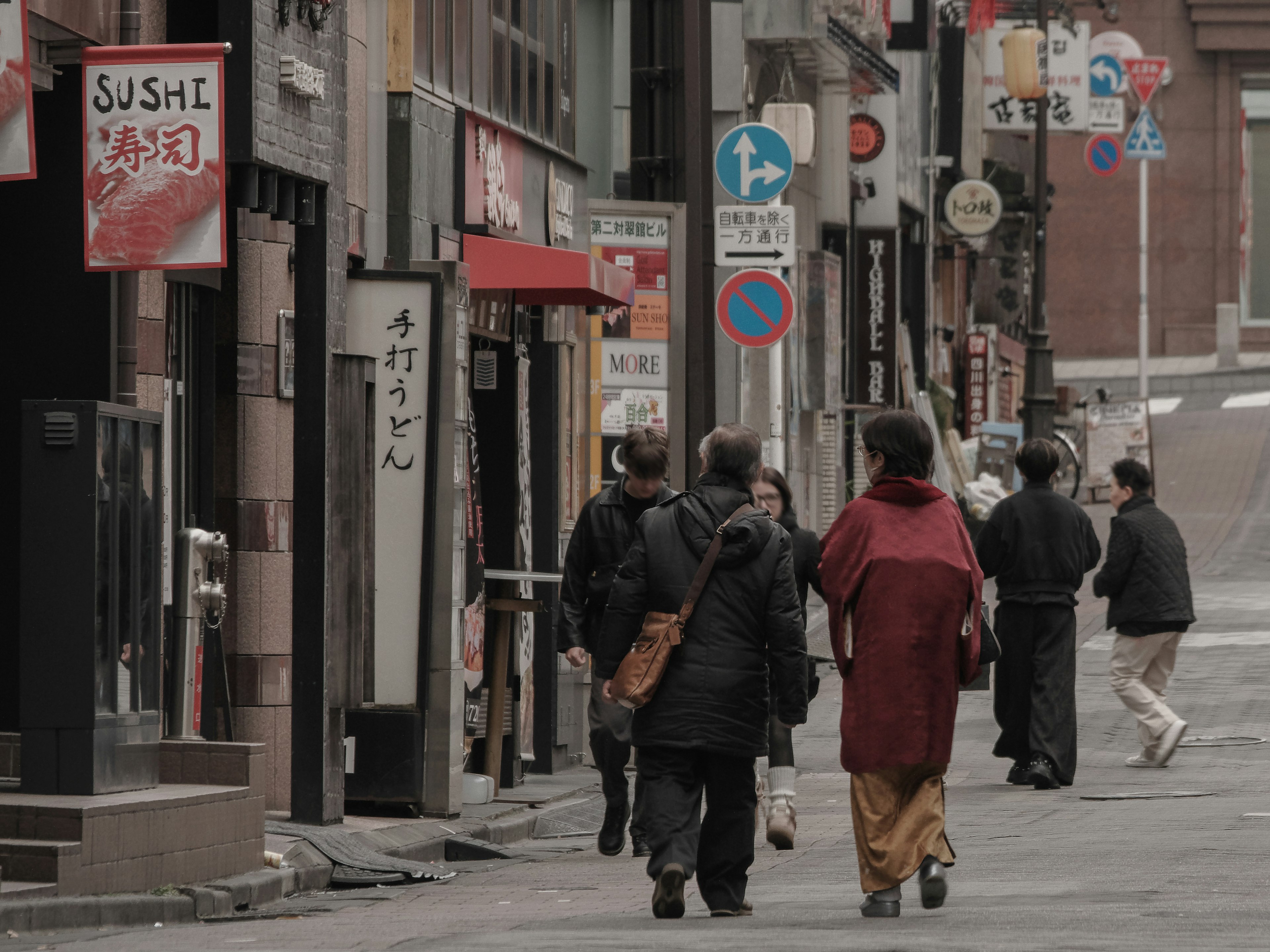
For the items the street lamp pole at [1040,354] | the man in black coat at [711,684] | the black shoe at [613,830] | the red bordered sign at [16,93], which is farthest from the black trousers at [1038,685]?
the street lamp pole at [1040,354]

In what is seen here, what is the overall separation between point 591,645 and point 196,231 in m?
2.57

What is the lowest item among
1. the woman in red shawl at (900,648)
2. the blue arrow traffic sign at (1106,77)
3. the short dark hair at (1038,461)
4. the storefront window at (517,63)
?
the woman in red shawl at (900,648)

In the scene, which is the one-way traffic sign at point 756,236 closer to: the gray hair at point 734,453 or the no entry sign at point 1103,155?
the gray hair at point 734,453

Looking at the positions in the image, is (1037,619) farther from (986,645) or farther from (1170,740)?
(986,645)

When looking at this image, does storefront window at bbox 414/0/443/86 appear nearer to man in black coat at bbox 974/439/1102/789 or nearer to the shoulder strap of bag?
man in black coat at bbox 974/439/1102/789

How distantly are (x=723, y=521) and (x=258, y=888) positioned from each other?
2.34 meters

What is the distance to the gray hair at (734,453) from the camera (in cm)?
850

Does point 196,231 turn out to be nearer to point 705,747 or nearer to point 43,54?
point 43,54

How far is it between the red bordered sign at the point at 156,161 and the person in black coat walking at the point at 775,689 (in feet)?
7.97

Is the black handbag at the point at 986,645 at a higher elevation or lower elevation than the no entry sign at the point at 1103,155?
lower

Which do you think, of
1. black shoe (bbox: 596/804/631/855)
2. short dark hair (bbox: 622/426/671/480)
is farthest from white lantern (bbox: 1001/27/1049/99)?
black shoe (bbox: 596/804/631/855)

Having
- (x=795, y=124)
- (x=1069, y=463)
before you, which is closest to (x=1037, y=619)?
(x=795, y=124)

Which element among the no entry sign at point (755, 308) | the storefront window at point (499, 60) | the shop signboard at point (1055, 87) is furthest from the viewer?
the shop signboard at point (1055, 87)

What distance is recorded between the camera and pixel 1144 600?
14.2 m
